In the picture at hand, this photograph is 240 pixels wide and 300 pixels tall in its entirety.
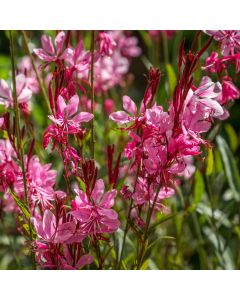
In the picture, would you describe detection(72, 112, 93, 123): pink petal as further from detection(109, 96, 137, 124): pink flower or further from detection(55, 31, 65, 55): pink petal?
detection(55, 31, 65, 55): pink petal

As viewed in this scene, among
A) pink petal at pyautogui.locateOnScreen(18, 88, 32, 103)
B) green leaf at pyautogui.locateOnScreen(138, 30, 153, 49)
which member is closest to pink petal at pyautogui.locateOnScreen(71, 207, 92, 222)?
pink petal at pyautogui.locateOnScreen(18, 88, 32, 103)

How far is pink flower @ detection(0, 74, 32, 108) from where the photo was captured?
2.66 feet

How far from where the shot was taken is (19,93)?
2.70 ft

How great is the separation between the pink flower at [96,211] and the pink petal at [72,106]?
10cm

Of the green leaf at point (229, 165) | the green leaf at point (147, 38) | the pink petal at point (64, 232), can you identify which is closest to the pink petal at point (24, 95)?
the pink petal at point (64, 232)

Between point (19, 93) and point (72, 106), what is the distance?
0.53 ft

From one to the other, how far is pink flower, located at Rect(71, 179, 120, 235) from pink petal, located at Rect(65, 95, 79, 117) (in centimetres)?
10

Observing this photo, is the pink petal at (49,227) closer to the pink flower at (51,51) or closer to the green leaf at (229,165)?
the pink flower at (51,51)
